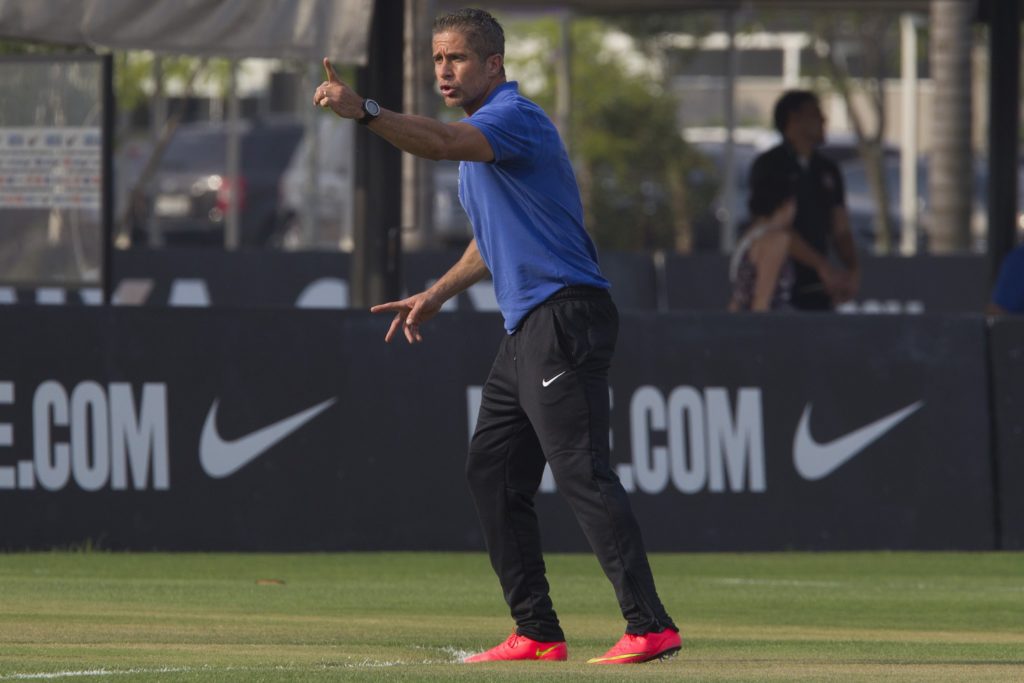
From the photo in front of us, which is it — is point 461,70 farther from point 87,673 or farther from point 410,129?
point 87,673

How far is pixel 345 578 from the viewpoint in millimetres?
9977

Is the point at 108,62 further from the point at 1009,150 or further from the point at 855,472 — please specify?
the point at 1009,150

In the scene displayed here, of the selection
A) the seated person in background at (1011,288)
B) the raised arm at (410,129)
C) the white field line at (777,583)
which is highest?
the raised arm at (410,129)

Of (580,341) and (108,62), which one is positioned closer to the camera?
(580,341)

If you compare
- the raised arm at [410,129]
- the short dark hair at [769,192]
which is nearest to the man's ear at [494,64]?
the raised arm at [410,129]

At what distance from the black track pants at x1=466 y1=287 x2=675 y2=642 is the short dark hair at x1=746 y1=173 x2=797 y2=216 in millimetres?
6102

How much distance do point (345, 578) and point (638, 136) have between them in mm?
24021

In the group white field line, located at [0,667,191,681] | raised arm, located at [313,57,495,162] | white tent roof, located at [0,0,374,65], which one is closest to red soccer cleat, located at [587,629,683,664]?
white field line, located at [0,667,191,681]

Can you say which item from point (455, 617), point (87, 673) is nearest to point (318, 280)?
point (455, 617)

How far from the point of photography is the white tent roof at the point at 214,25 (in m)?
11.5

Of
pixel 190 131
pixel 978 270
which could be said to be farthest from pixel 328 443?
pixel 190 131

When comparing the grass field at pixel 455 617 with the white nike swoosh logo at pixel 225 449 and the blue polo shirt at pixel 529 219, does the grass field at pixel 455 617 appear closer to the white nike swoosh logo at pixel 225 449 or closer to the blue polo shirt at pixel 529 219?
the white nike swoosh logo at pixel 225 449

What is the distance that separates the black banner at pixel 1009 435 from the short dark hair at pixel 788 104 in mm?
2223

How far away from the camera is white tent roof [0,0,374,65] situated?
1153cm
